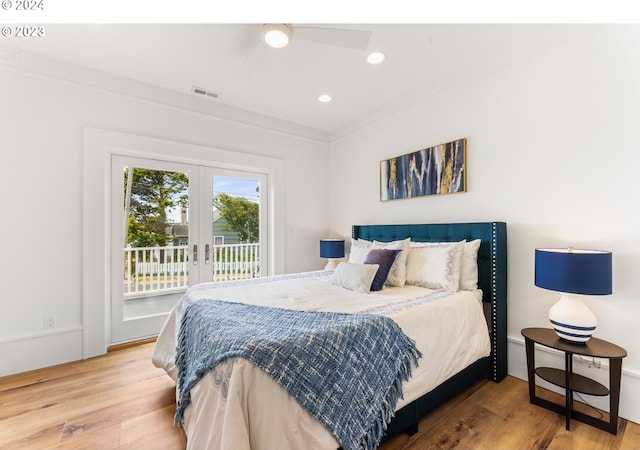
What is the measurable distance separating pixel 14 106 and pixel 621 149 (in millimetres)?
4740

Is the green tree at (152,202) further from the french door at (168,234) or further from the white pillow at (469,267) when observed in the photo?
the white pillow at (469,267)

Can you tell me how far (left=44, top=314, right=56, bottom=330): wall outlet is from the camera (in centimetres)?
254

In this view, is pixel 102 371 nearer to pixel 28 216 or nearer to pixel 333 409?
pixel 28 216

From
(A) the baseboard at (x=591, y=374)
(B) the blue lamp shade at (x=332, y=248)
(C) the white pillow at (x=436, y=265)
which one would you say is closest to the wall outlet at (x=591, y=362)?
(A) the baseboard at (x=591, y=374)

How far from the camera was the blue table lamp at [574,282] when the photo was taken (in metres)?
1.62

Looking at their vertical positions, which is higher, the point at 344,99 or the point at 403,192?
the point at 344,99

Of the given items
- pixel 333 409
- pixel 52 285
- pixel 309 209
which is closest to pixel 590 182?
pixel 333 409

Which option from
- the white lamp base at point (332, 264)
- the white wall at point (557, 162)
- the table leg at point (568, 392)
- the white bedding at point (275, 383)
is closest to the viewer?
the white bedding at point (275, 383)

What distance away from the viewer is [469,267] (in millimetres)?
2359

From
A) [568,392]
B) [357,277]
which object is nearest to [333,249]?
[357,277]

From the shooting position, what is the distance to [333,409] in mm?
1209

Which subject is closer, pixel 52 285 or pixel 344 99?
pixel 52 285

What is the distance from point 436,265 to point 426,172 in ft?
3.66

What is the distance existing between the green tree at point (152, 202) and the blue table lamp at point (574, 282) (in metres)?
3.52
